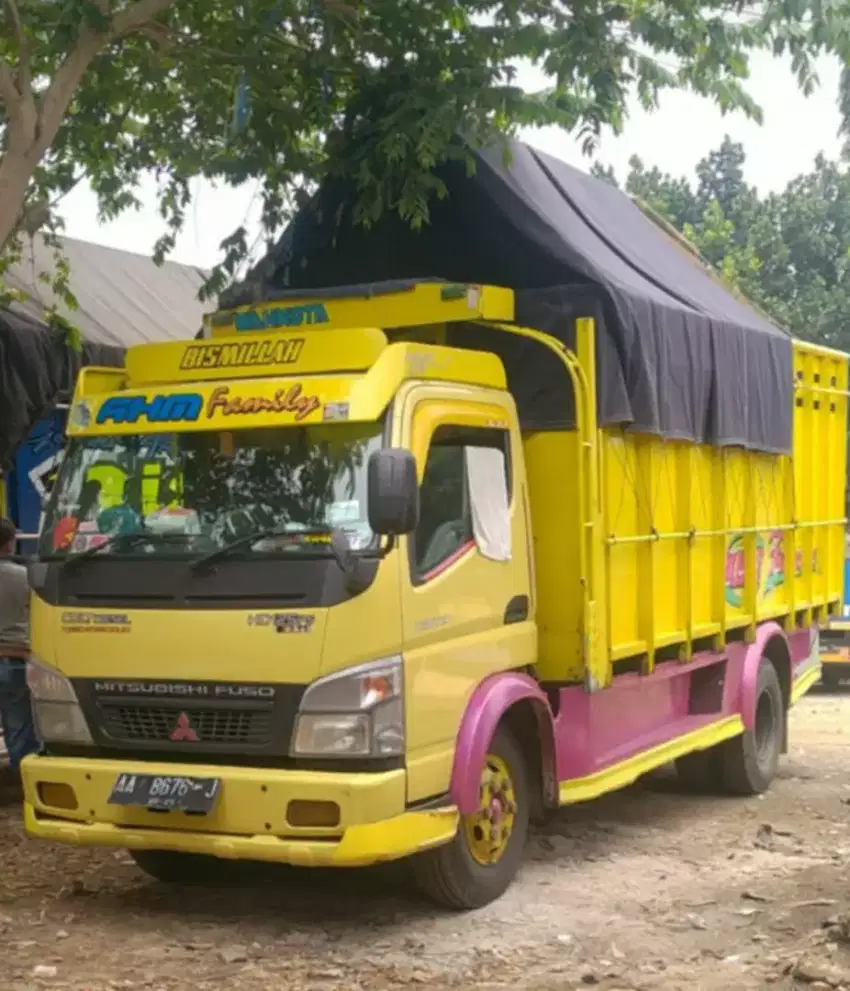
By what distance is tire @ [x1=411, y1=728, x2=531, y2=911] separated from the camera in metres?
5.93

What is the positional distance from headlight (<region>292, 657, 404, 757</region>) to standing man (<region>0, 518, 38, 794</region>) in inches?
134

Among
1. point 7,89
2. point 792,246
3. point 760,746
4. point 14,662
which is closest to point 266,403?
point 7,89

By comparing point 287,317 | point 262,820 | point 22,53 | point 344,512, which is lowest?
point 262,820

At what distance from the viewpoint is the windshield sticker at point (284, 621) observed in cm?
546

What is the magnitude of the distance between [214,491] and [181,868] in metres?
2.09

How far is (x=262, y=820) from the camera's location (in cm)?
548

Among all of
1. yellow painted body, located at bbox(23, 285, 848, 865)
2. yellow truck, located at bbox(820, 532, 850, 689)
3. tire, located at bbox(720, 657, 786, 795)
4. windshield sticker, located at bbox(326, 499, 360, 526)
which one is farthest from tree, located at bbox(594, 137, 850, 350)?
Answer: windshield sticker, located at bbox(326, 499, 360, 526)

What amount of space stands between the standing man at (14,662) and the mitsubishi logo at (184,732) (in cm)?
289

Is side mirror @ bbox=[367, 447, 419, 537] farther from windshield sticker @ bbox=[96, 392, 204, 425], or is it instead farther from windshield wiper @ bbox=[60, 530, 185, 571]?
windshield sticker @ bbox=[96, 392, 204, 425]

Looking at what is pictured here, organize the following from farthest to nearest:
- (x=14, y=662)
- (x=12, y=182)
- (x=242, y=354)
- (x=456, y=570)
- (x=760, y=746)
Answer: (x=760, y=746), (x=14, y=662), (x=12, y=182), (x=242, y=354), (x=456, y=570)

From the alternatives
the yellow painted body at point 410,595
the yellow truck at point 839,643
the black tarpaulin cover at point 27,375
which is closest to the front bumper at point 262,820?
the yellow painted body at point 410,595

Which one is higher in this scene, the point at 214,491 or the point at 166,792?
the point at 214,491

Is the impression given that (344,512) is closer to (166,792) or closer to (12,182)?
(166,792)

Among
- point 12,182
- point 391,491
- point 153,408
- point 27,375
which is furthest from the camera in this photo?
point 27,375
